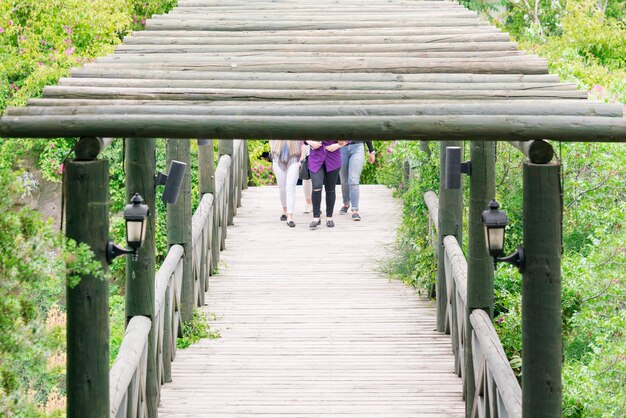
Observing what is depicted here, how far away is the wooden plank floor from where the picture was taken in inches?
344

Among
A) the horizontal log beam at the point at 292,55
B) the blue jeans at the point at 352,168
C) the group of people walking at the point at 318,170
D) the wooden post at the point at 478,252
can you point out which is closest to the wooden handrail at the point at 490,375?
the wooden post at the point at 478,252

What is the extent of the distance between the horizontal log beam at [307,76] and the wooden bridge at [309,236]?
2 centimetres

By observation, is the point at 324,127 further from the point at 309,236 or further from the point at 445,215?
the point at 309,236

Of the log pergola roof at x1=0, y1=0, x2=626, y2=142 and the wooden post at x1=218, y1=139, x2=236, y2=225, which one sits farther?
the wooden post at x1=218, y1=139, x2=236, y2=225

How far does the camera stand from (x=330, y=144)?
12773 millimetres

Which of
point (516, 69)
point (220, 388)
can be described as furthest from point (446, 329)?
point (516, 69)

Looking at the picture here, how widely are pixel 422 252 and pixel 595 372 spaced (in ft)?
9.72

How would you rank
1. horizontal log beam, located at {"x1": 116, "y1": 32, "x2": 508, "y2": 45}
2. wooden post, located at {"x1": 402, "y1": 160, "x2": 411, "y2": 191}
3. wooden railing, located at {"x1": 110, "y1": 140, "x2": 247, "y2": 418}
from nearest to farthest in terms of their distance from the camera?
wooden railing, located at {"x1": 110, "y1": 140, "x2": 247, "y2": 418}, horizontal log beam, located at {"x1": 116, "y1": 32, "x2": 508, "y2": 45}, wooden post, located at {"x1": 402, "y1": 160, "x2": 411, "y2": 191}

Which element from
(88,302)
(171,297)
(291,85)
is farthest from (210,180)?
(88,302)

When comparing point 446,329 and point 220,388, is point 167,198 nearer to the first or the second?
point 220,388

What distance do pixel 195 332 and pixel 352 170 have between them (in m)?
3.85

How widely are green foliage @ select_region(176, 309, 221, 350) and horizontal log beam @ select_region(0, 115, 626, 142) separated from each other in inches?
176

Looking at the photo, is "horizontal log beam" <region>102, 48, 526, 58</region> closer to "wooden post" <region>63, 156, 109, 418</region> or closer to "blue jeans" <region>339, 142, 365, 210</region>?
"wooden post" <region>63, 156, 109, 418</region>

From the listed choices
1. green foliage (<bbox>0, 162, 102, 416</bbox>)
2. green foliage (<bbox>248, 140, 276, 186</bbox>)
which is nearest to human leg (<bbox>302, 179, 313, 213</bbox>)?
green foliage (<bbox>248, 140, 276, 186</bbox>)
